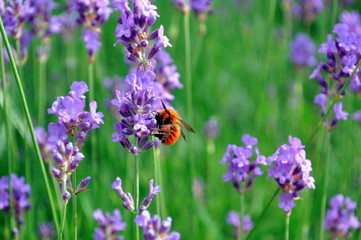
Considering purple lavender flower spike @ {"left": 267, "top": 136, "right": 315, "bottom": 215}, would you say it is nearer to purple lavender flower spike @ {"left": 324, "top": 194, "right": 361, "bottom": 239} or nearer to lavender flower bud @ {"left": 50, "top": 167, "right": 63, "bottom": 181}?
lavender flower bud @ {"left": 50, "top": 167, "right": 63, "bottom": 181}

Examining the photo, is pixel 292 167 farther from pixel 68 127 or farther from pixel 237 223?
pixel 237 223

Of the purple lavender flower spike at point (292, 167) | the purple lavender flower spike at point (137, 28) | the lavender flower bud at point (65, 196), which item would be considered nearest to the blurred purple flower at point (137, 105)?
the purple lavender flower spike at point (137, 28)

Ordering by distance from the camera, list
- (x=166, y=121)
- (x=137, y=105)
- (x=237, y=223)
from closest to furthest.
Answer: (x=137, y=105) → (x=166, y=121) → (x=237, y=223)

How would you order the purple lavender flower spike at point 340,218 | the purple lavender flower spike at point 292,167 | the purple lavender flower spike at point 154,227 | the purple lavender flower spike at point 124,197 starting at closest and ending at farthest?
the purple lavender flower spike at point 154,227, the purple lavender flower spike at point 124,197, the purple lavender flower spike at point 292,167, the purple lavender flower spike at point 340,218

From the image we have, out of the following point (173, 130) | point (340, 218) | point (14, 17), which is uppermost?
point (14, 17)

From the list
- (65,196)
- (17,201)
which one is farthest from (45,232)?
(65,196)

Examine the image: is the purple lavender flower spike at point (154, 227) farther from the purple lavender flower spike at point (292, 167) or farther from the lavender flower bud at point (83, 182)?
the purple lavender flower spike at point (292, 167)

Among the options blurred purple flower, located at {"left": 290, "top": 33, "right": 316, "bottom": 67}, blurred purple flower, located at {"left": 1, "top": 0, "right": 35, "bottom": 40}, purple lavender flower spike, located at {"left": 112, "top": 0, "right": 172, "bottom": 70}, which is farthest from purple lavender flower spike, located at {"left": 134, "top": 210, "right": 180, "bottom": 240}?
blurred purple flower, located at {"left": 290, "top": 33, "right": 316, "bottom": 67}

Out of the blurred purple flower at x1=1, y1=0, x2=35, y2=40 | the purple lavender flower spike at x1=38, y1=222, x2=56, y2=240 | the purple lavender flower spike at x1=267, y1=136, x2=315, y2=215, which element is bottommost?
the purple lavender flower spike at x1=38, y1=222, x2=56, y2=240
